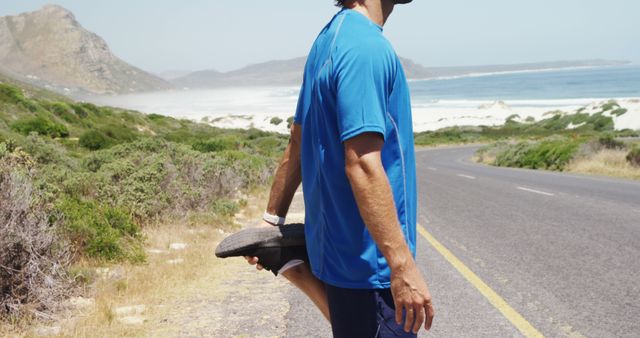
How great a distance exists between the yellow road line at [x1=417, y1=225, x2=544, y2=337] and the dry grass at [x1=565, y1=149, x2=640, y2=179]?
569 inches

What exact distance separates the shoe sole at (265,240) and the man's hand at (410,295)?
661 millimetres

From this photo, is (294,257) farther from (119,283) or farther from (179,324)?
(119,283)

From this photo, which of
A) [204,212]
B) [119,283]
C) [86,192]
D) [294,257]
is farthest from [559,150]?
[294,257]

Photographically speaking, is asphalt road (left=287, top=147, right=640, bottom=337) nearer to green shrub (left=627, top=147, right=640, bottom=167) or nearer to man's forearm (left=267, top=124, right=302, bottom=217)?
man's forearm (left=267, top=124, right=302, bottom=217)

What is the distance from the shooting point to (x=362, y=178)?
2.04 metres

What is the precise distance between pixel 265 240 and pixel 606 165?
2251 centimetres

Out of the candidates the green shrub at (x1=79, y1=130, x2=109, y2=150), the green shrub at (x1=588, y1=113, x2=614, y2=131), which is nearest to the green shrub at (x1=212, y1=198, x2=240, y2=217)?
the green shrub at (x1=79, y1=130, x2=109, y2=150)

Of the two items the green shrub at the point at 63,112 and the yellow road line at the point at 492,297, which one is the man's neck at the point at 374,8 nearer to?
the yellow road line at the point at 492,297

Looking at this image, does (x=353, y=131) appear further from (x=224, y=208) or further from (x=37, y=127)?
(x=37, y=127)

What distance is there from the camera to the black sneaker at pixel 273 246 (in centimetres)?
268

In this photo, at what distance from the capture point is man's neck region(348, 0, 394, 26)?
2293 mm

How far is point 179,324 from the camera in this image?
17.0 ft

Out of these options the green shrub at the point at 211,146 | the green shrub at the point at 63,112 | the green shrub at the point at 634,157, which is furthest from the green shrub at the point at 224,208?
the green shrub at the point at 63,112

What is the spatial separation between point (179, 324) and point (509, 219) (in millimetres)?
6875
